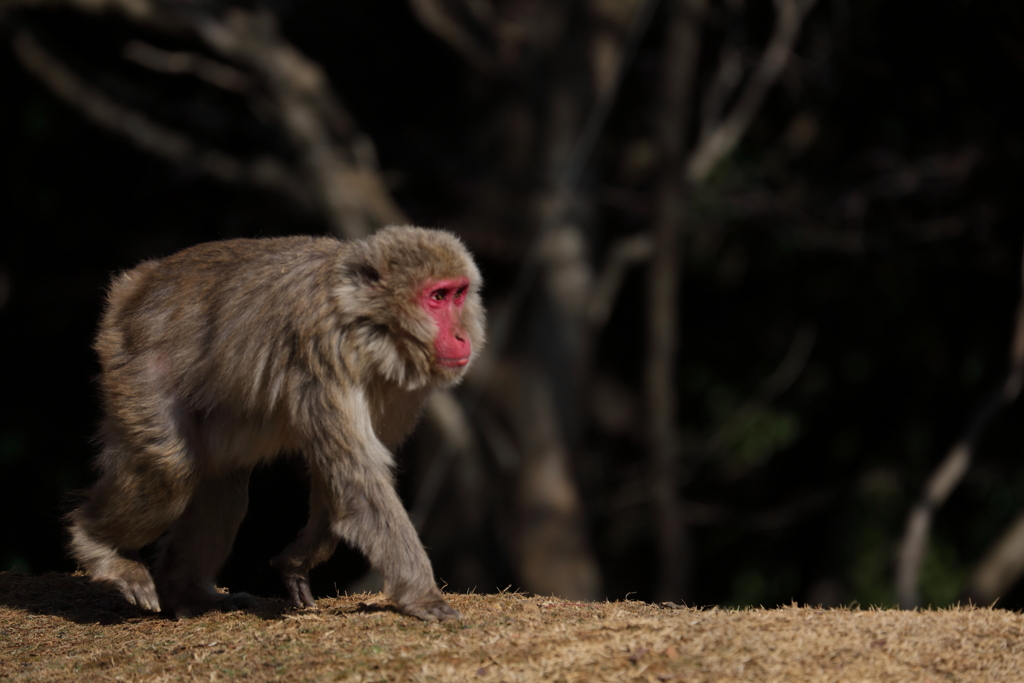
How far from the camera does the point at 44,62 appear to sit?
934 centimetres

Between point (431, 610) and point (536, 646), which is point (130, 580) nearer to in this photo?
point (431, 610)

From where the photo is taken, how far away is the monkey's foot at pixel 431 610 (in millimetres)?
4078

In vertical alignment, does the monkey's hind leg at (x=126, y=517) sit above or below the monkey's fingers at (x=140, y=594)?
above

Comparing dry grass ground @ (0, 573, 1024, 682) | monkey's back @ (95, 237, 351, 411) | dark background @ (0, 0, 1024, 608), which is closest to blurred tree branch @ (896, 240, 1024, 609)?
dark background @ (0, 0, 1024, 608)

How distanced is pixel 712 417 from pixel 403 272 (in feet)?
23.7

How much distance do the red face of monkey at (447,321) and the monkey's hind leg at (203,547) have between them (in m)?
1.15

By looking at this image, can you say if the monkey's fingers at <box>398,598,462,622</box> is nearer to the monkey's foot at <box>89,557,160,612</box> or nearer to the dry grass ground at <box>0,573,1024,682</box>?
the dry grass ground at <box>0,573,1024,682</box>

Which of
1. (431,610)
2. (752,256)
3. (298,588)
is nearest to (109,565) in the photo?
(298,588)

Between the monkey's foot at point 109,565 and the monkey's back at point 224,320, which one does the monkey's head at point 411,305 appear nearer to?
the monkey's back at point 224,320

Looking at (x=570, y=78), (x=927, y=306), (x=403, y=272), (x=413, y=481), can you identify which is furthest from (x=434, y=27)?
(x=403, y=272)

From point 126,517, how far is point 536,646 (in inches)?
74.1

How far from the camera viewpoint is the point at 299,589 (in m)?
4.65

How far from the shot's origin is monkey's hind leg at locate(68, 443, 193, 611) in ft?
15.3

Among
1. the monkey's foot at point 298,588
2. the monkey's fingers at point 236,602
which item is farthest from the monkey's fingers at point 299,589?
the monkey's fingers at point 236,602
